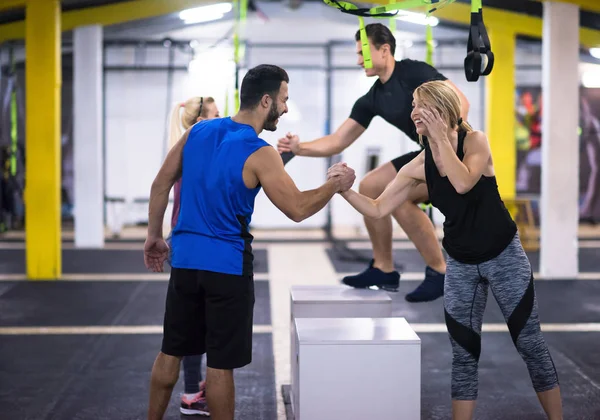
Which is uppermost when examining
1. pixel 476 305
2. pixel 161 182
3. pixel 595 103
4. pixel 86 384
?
pixel 595 103

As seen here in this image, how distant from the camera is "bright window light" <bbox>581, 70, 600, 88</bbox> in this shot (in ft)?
40.4

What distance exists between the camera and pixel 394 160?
146 inches

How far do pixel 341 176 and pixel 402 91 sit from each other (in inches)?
32.5

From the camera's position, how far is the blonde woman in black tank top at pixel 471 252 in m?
2.78

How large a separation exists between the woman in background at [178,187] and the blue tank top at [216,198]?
834 millimetres

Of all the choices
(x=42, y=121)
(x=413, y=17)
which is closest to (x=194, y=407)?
(x=413, y=17)

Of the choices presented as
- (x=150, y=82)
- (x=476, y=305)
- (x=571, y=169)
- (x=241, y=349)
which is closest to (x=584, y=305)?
(x=571, y=169)

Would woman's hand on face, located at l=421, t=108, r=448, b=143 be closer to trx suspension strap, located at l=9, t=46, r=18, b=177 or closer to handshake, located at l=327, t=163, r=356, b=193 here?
handshake, located at l=327, t=163, r=356, b=193

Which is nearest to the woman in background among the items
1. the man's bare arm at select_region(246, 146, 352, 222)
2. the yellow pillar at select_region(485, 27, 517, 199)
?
the man's bare arm at select_region(246, 146, 352, 222)

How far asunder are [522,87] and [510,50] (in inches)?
126

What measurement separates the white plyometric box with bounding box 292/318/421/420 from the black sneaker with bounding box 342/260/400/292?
3.30 feet

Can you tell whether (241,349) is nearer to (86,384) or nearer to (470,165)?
(470,165)

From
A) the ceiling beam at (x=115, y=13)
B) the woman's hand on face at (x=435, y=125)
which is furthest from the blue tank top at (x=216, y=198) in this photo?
the ceiling beam at (x=115, y=13)

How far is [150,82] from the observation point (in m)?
12.1
